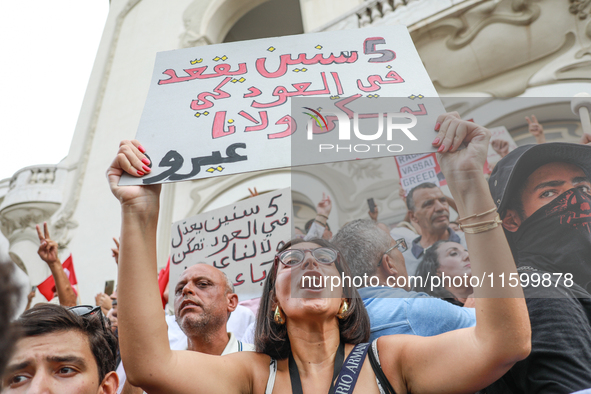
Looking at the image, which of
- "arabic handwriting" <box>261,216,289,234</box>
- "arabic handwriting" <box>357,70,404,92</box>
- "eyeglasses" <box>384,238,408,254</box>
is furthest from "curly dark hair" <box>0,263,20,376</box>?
"arabic handwriting" <box>261,216,289,234</box>

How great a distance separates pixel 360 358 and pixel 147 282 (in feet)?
1.96

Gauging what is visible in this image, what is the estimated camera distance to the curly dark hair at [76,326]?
4.67 feet

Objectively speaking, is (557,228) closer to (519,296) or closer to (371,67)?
(519,296)

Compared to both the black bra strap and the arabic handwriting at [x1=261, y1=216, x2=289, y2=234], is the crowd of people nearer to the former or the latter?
the black bra strap

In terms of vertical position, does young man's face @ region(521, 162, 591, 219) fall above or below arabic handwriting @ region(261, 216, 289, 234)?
below

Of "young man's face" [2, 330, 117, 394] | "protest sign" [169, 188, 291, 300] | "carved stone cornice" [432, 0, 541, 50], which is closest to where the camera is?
"young man's face" [2, 330, 117, 394]

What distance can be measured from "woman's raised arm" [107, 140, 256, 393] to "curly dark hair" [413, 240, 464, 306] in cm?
55

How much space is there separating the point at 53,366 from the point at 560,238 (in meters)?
1.50

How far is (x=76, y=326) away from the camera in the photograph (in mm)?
1484

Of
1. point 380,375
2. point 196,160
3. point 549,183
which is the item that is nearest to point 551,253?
point 549,183

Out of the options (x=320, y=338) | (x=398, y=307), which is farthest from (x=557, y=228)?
(x=320, y=338)

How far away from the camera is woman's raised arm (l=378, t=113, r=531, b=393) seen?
1.11 metres

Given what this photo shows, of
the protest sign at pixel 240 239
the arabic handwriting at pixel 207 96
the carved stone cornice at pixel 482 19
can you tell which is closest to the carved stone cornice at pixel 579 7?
the carved stone cornice at pixel 482 19

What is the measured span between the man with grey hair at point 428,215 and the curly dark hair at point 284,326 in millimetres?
810
